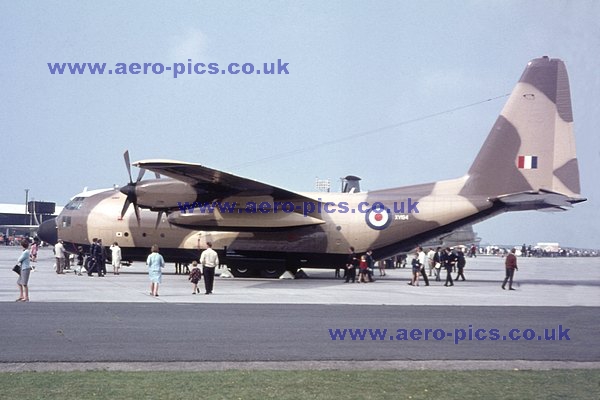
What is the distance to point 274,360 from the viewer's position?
11250 millimetres

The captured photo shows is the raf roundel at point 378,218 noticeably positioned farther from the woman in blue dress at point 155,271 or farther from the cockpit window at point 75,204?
the cockpit window at point 75,204

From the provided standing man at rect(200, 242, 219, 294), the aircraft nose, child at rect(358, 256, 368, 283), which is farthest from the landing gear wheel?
the aircraft nose

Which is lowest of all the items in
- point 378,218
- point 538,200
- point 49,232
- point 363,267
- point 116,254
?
point 363,267

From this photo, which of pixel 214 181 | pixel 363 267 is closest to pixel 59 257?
pixel 214 181

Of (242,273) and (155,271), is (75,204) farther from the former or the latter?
(155,271)

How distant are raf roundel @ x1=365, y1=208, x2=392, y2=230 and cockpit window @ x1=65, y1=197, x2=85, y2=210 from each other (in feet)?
49.0

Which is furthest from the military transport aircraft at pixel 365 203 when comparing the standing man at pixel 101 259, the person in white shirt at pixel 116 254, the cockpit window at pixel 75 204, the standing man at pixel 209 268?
the standing man at pixel 209 268

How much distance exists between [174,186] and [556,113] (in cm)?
1658

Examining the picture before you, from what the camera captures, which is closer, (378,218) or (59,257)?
(378,218)

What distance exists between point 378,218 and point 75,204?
15827mm

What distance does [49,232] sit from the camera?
35656mm

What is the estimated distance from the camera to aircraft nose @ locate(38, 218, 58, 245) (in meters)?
35.4

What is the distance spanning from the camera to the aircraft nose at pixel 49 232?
3543 centimetres

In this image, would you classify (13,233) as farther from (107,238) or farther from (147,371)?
(147,371)
